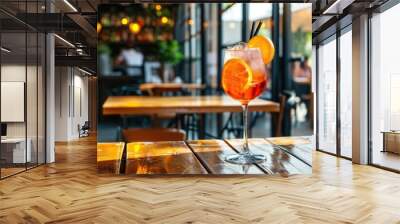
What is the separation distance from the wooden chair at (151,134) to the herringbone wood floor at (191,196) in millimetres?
247

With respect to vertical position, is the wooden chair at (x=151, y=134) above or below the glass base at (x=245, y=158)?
above

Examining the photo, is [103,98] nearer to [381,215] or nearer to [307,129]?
[307,129]

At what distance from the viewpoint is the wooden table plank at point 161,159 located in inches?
102

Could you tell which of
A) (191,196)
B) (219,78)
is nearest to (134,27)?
(219,78)

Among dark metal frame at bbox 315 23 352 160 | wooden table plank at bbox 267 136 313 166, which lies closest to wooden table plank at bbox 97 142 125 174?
wooden table plank at bbox 267 136 313 166

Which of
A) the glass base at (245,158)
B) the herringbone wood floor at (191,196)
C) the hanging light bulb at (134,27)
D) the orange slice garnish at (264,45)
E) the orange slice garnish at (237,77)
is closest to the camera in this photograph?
the herringbone wood floor at (191,196)

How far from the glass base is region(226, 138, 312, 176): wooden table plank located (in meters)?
0.03

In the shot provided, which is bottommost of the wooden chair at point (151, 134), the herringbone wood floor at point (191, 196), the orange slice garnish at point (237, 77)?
the herringbone wood floor at point (191, 196)

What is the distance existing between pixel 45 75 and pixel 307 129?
1541 mm

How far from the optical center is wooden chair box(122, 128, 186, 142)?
2758mm

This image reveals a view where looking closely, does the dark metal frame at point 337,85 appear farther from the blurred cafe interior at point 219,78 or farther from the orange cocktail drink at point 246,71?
the orange cocktail drink at point 246,71

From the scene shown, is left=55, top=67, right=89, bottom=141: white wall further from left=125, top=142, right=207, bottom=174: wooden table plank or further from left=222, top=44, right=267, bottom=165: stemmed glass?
left=222, top=44, right=267, bottom=165: stemmed glass

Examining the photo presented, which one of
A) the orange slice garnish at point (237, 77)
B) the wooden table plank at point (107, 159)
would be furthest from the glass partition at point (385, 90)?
the wooden table plank at point (107, 159)

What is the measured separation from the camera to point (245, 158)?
2705mm
